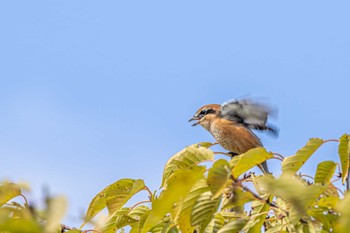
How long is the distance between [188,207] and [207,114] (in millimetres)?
5874

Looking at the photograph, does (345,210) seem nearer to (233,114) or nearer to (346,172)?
(346,172)

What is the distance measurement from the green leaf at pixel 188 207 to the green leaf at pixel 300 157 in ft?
1.92

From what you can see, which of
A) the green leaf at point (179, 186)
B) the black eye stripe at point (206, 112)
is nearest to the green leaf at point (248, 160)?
the green leaf at point (179, 186)

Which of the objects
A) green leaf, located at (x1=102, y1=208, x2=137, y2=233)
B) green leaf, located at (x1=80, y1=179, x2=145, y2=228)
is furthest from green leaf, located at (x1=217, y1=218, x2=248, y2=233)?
green leaf, located at (x1=102, y1=208, x2=137, y2=233)

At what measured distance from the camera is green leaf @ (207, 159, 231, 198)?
106 inches

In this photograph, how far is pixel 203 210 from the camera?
3018 millimetres

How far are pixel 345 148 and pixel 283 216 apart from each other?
0.48 m

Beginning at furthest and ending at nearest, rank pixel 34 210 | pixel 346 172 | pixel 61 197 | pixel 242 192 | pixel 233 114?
pixel 233 114
pixel 346 172
pixel 242 192
pixel 61 197
pixel 34 210

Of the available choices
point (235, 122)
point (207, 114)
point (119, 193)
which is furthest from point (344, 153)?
point (207, 114)

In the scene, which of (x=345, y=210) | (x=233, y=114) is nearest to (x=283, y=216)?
(x=345, y=210)

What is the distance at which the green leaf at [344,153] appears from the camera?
305cm

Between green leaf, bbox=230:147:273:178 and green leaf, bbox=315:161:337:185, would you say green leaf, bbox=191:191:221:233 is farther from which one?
green leaf, bbox=315:161:337:185

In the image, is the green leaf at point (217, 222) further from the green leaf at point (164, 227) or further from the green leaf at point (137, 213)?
the green leaf at point (137, 213)

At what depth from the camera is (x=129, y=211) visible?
3.95m
